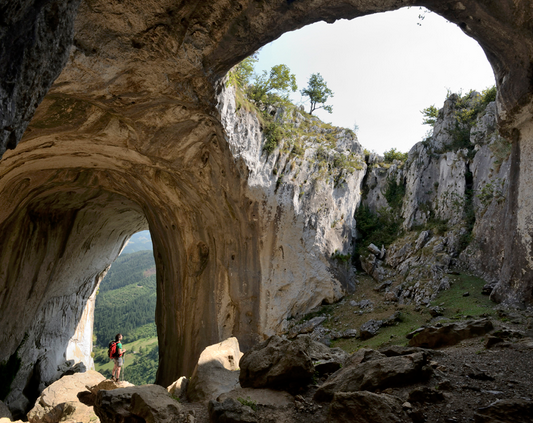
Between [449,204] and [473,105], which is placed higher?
[473,105]

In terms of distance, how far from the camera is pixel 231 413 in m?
4.82

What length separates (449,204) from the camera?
51.0ft

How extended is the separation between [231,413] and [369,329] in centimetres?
724

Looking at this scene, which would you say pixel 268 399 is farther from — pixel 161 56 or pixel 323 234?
pixel 323 234

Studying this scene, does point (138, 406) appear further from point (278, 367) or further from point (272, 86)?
point (272, 86)

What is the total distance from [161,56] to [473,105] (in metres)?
16.5

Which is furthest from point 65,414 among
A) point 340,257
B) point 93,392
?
point 340,257

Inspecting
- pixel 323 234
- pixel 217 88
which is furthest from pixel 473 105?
pixel 217 88

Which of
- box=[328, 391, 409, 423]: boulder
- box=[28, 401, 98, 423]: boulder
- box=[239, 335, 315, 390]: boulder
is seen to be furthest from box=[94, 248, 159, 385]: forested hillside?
box=[328, 391, 409, 423]: boulder

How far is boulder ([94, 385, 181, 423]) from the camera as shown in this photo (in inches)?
214

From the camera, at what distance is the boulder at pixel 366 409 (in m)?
3.89

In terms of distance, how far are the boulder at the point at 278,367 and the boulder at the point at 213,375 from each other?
Result: 911 mm

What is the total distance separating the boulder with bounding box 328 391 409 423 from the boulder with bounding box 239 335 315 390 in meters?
1.60

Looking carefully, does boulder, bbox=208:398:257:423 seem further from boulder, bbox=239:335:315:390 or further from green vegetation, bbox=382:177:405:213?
green vegetation, bbox=382:177:405:213
